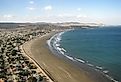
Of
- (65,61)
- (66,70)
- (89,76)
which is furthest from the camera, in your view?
(65,61)

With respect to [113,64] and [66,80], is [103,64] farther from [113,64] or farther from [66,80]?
[66,80]

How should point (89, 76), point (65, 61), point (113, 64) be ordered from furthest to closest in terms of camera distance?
1. point (65, 61)
2. point (113, 64)
3. point (89, 76)

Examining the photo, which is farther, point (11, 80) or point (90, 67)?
point (90, 67)

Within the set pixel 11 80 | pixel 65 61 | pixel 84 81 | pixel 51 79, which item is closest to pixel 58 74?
pixel 51 79

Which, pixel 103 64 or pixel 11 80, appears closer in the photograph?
pixel 11 80

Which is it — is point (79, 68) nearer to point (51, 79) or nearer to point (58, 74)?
point (58, 74)

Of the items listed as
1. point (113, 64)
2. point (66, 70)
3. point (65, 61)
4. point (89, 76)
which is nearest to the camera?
point (89, 76)

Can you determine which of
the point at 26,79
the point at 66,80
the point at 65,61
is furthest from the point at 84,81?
the point at 65,61

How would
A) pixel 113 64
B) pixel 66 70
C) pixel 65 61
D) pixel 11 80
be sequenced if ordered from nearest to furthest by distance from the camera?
pixel 11 80
pixel 66 70
pixel 113 64
pixel 65 61
